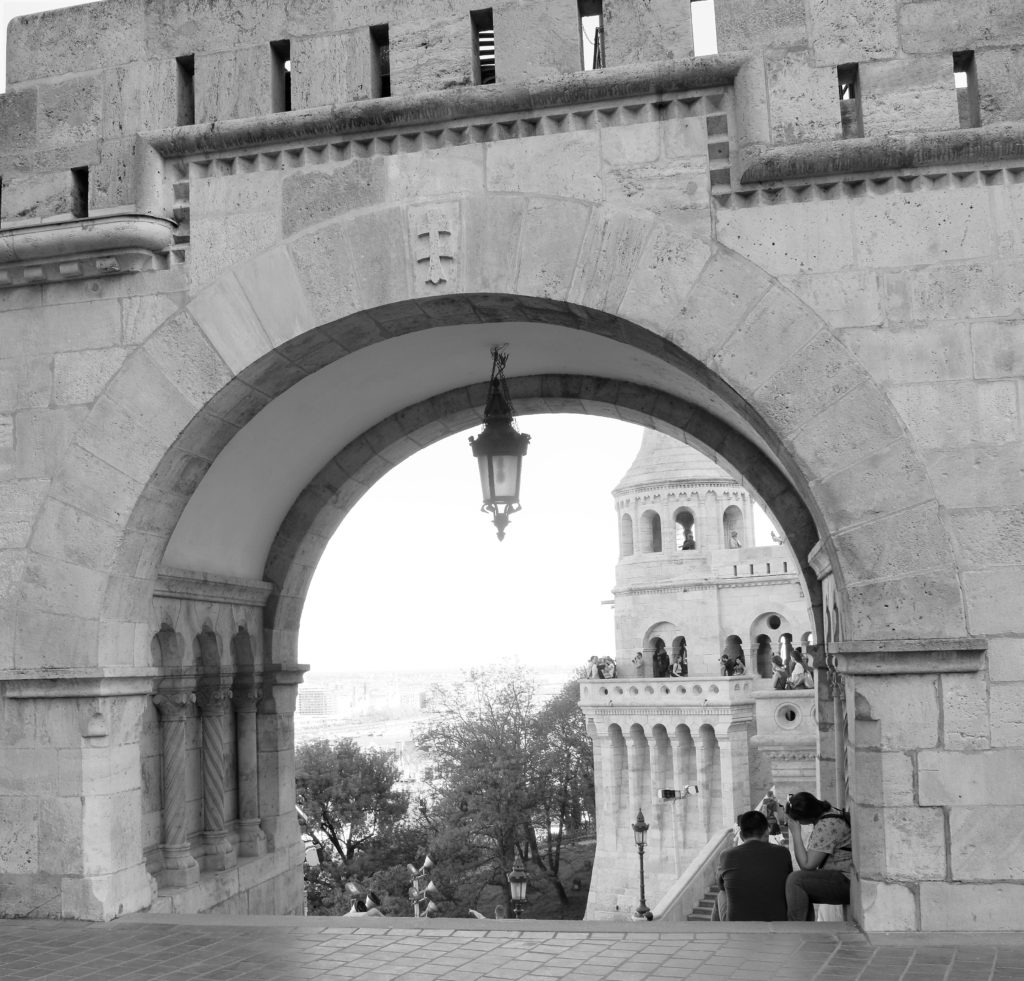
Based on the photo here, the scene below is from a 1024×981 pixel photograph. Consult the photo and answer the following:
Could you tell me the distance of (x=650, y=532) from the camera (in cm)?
5325

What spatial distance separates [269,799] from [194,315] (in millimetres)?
3771

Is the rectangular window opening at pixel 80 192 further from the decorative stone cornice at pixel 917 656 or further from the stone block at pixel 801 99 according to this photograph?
the decorative stone cornice at pixel 917 656

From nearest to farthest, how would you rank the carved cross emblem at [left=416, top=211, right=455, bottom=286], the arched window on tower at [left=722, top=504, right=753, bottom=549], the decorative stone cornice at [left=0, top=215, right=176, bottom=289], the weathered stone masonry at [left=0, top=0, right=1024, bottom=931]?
the weathered stone masonry at [left=0, top=0, right=1024, bottom=931] → the carved cross emblem at [left=416, top=211, right=455, bottom=286] → the decorative stone cornice at [left=0, top=215, right=176, bottom=289] → the arched window on tower at [left=722, top=504, right=753, bottom=549]

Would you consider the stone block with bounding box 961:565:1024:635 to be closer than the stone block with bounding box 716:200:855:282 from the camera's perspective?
Yes

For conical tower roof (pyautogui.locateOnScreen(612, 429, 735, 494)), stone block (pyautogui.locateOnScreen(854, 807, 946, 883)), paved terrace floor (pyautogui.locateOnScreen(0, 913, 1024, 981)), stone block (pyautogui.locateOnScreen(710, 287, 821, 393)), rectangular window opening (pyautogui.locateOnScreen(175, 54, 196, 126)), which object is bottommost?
paved terrace floor (pyautogui.locateOnScreen(0, 913, 1024, 981))

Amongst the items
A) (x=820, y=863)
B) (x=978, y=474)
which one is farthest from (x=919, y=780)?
(x=978, y=474)

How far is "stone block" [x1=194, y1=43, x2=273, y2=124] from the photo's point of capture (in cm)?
622

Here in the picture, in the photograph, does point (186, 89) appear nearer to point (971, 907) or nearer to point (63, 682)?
point (63, 682)

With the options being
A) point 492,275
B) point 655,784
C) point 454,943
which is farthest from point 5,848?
point 655,784

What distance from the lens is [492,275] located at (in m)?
5.86

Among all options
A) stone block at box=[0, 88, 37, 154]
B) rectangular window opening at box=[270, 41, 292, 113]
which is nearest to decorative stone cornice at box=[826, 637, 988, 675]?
rectangular window opening at box=[270, 41, 292, 113]

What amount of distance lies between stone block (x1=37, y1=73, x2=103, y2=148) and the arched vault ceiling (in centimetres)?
177

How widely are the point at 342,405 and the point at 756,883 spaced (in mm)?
3898

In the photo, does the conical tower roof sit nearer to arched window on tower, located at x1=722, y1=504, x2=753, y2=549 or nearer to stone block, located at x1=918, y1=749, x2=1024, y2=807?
arched window on tower, located at x1=722, y1=504, x2=753, y2=549
